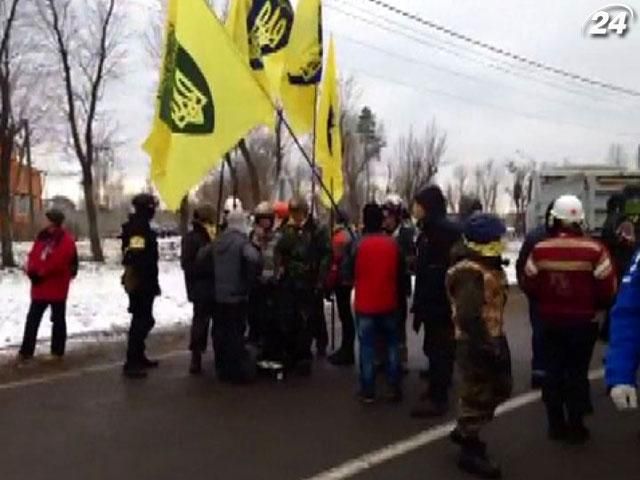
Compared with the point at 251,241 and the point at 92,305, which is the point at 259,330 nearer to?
the point at 251,241

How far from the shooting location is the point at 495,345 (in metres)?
6.34

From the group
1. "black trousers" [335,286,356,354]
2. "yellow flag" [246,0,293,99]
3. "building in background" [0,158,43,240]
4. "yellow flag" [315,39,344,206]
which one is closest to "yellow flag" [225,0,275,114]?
"yellow flag" [246,0,293,99]

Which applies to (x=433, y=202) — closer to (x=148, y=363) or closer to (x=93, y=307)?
(x=148, y=363)

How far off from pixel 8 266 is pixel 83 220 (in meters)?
66.3

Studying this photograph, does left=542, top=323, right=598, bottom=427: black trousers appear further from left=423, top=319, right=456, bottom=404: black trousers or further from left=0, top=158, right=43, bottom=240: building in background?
left=0, top=158, right=43, bottom=240: building in background

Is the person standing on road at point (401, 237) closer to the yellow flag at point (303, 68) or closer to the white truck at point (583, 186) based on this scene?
the yellow flag at point (303, 68)

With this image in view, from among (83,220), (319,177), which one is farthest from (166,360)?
(83,220)

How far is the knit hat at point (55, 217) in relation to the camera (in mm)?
10750

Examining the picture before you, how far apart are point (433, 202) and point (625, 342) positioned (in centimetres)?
404

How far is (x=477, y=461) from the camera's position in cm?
618

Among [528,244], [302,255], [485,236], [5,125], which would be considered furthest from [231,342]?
[5,125]

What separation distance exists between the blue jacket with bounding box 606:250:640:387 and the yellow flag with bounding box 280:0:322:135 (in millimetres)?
7275

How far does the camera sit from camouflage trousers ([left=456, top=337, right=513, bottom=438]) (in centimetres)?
632

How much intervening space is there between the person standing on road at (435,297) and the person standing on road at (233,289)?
1821 millimetres
